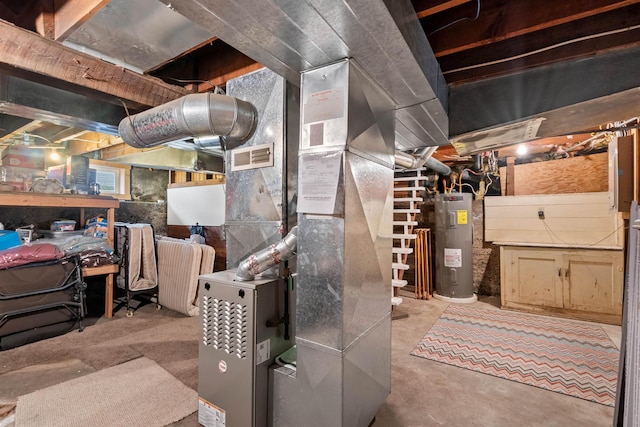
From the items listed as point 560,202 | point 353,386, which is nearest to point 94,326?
point 353,386

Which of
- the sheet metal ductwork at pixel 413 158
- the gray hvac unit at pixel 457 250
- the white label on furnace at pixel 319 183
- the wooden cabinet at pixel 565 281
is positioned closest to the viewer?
the white label on furnace at pixel 319 183

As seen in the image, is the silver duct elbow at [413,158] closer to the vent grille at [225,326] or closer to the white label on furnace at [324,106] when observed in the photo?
the white label on furnace at [324,106]

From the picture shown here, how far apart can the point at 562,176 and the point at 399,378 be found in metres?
3.63

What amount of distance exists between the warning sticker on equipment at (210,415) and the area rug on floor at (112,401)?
0.52 feet

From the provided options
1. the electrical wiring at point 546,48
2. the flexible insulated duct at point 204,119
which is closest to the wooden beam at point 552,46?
the electrical wiring at point 546,48

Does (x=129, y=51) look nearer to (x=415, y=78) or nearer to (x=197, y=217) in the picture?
(x=415, y=78)

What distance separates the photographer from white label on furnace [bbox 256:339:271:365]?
60.7 inches

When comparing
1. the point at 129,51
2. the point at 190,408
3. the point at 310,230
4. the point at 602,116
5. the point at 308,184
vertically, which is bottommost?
the point at 190,408

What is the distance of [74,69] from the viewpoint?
1870 mm

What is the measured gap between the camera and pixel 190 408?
183cm

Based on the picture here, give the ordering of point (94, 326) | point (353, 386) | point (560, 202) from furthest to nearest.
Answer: point (560, 202) → point (94, 326) → point (353, 386)

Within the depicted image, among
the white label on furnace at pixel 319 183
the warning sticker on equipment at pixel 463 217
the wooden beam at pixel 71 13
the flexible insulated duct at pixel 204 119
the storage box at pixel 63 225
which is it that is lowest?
the storage box at pixel 63 225

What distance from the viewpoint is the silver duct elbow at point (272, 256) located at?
157cm

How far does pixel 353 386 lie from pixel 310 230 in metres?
0.79
